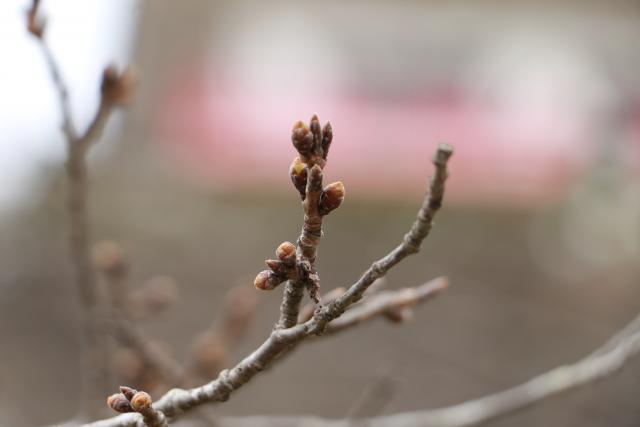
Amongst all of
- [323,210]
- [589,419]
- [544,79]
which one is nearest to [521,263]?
[589,419]

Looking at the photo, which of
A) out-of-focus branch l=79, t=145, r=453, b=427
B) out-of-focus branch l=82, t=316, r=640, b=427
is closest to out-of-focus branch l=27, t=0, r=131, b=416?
out-of-focus branch l=82, t=316, r=640, b=427

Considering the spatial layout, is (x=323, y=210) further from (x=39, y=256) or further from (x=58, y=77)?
(x=39, y=256)

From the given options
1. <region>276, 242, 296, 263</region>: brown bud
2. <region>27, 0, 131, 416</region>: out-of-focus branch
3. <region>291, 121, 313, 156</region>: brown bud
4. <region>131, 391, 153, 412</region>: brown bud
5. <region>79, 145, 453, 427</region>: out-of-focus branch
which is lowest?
<region>131, 391, 153, 412</region>: brown bud

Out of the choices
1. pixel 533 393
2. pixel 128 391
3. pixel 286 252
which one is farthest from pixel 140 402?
pixel 533 393

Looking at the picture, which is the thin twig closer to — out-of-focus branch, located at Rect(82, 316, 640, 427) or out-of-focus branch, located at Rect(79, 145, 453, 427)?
out-of-focus branch, located at Rect(79, 145, 453, 427)

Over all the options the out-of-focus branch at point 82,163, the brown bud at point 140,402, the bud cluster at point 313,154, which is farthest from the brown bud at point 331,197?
the out-of-focus branch at point 82,163

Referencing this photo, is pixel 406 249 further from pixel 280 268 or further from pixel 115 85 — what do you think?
pixel 115 85
